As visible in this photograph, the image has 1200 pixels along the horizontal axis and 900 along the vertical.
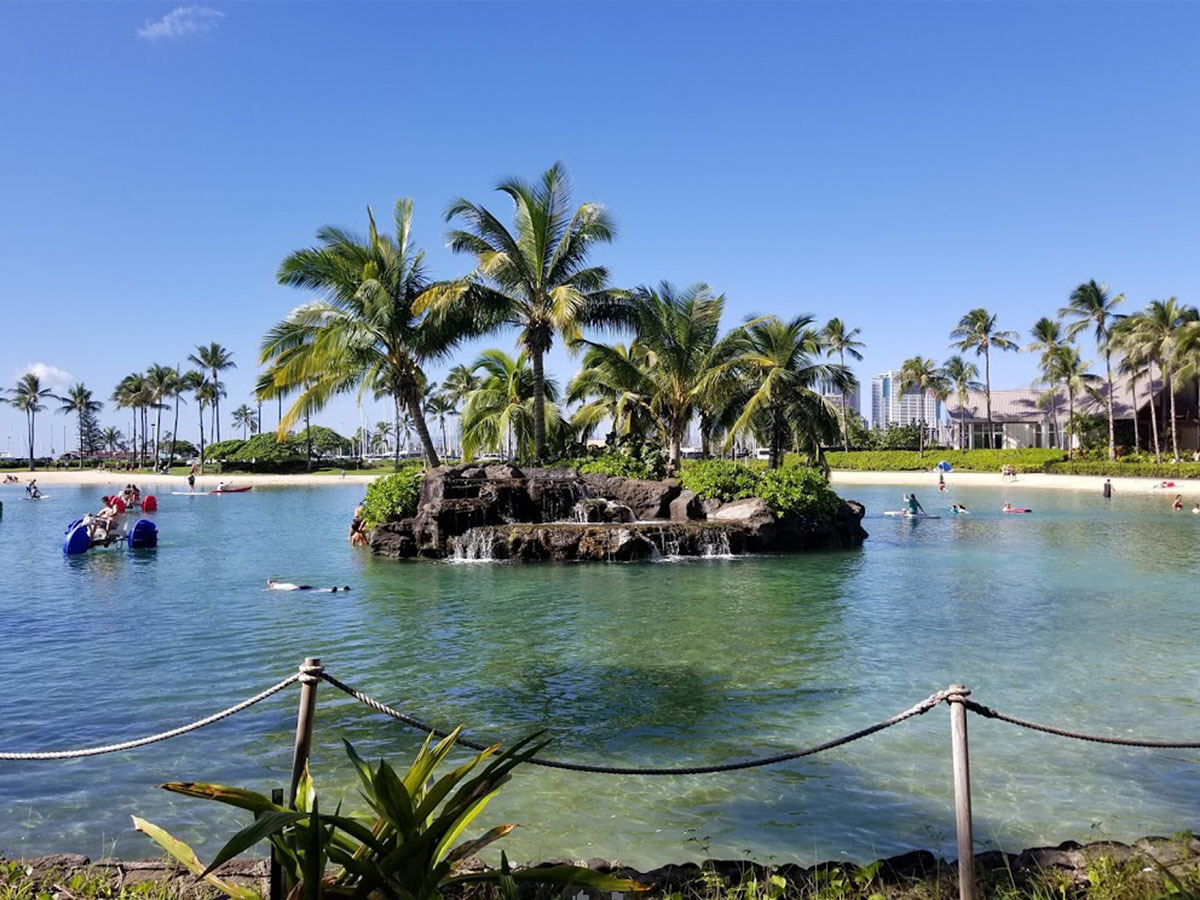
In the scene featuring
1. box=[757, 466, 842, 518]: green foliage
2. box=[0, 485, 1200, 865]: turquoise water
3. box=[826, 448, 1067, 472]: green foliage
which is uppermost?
box=[826, 448, 1067, 472]: green foliage

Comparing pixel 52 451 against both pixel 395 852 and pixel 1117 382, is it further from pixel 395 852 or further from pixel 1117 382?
pixel 395 852

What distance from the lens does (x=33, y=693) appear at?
9.16 metres

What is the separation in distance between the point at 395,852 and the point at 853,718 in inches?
223

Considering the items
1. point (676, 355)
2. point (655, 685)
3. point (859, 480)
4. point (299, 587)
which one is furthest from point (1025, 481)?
point (655, 685)

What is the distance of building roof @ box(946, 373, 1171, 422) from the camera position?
2630 inches

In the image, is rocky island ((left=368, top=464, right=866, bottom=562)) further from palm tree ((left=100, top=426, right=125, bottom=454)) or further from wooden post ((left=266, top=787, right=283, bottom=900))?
palm tree ((left=100, top=426, right=125, bottom=454))

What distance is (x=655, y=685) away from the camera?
30.0 feet

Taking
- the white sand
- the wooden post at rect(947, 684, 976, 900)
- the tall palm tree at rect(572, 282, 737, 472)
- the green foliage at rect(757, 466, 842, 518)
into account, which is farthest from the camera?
the white sand

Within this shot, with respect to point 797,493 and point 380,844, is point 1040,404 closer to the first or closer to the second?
point 797,493

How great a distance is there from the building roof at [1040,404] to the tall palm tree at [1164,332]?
9.46 meters

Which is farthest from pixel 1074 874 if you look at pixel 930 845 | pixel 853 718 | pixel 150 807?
pixel 150 807

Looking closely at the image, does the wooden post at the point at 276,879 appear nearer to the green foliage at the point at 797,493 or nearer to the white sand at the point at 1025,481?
the green foliage at the point at 797,493

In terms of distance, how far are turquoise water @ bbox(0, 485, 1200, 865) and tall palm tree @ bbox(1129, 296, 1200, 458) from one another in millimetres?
39193

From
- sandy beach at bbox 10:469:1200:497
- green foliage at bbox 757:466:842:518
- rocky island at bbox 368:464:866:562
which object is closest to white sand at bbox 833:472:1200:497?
sandy beach at bbox 10:469:1200:497
